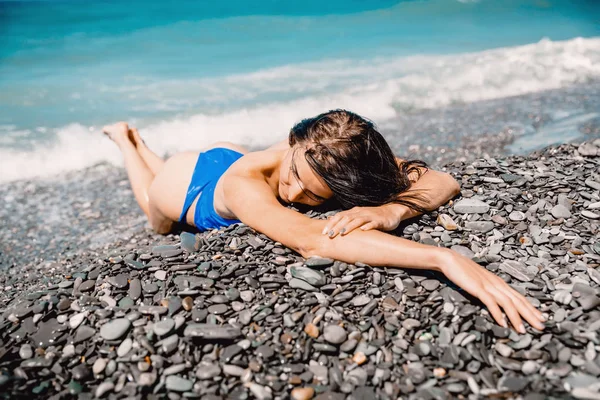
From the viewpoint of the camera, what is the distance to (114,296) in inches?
115

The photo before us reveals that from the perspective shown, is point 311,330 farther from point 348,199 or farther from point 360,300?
point 348,199

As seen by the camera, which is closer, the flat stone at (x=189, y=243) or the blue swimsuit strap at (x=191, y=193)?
the flat stone at (x=189, y=243)

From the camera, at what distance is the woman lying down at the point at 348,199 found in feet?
8.68

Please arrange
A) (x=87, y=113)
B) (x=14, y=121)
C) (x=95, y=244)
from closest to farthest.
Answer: (x=95, y=244), (x=14, y=121), (x=87, y=113)

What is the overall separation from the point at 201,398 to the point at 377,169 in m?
1.99

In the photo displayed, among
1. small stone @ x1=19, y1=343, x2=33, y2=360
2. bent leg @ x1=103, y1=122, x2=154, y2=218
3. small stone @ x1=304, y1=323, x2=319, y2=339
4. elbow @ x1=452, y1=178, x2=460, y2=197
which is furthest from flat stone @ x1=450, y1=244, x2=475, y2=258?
bent leg @ x1=103, y1=122, x2=154, y2=218

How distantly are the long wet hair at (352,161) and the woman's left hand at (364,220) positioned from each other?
0.19 m

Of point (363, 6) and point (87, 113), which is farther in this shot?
point (363, 6)

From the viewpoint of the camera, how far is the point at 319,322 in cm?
261

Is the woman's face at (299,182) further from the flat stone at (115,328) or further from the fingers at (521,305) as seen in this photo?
the flat stone at (115,328)

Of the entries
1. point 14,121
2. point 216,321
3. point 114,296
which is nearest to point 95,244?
point 114,296

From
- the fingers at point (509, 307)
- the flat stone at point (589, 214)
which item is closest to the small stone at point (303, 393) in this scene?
the fingers at point (509, 307)

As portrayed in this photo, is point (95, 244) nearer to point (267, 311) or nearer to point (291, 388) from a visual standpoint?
point (267, 311)

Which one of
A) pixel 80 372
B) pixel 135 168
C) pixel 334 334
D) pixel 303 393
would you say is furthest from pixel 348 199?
pixel 135 168
